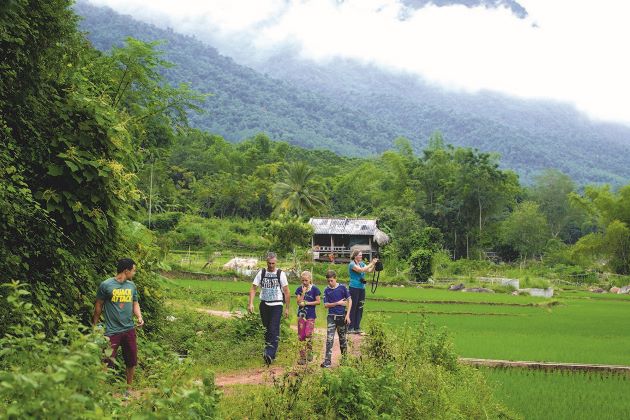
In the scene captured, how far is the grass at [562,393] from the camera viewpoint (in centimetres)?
861

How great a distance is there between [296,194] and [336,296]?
48.5m

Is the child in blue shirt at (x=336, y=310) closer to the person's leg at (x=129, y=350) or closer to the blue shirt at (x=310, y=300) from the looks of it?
the blue shirt at (x=310, y=300)

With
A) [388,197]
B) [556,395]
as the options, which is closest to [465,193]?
[388,197]

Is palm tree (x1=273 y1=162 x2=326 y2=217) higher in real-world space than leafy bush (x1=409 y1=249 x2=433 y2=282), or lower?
higher

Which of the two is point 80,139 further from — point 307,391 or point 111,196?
point 307,391

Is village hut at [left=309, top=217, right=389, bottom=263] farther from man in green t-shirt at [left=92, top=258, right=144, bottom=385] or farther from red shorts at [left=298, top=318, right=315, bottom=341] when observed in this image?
man in green t-shirt at [left=92, top=258, right=144, bottom=385]

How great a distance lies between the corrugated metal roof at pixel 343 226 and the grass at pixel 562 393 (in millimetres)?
38807

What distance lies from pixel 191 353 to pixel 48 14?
16.2 ft

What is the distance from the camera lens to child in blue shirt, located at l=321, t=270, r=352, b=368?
29.7 feet

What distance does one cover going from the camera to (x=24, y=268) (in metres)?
6.96

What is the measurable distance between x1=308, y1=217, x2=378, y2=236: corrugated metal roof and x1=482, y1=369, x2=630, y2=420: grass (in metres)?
38.8

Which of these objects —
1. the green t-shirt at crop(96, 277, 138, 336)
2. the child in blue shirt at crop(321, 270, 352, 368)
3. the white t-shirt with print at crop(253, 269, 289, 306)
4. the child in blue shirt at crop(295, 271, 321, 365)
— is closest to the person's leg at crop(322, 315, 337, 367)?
the child in blue shirt at crop(321, 270, 352, 368)

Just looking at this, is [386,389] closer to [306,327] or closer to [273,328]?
[273,328]

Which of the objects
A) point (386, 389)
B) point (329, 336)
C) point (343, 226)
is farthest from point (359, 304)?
point (343, 226)
